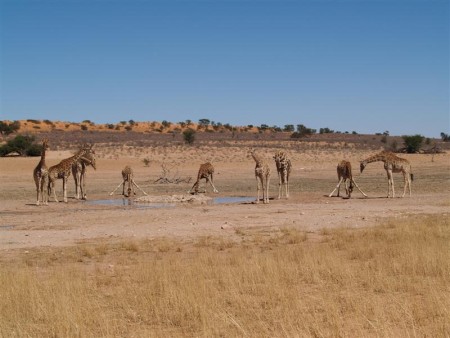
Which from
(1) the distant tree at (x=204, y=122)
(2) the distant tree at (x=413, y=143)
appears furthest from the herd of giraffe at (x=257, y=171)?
(1) the distant tree at (x=204, y=122)

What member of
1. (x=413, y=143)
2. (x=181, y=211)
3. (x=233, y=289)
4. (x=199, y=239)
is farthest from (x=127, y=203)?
(x=413, y=143)

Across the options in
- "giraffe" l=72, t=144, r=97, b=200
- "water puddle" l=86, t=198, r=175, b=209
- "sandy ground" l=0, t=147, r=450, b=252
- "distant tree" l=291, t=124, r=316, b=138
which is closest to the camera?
"sandy ground" l=0, t=147, r=450, b=252

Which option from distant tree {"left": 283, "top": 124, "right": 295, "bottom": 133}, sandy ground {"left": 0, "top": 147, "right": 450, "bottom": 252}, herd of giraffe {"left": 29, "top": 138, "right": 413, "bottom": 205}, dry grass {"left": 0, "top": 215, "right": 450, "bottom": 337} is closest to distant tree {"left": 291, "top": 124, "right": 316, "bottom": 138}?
distant tree {"left": 283, "top": 124, "right": 295, "bottom": 133}

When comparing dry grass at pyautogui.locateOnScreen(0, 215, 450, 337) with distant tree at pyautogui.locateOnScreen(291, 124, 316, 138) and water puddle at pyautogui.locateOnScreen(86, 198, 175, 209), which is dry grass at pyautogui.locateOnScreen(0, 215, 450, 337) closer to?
water puddle at pyautogui.locateOnScreen(86, 198, 175, 209)

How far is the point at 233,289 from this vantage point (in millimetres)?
11141

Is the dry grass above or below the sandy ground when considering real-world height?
above

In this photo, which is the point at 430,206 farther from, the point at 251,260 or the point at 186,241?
the point at 251,260

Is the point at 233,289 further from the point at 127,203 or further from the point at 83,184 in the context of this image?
the point at 83,184

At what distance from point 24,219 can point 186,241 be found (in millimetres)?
8375

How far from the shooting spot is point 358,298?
1048 centimetres

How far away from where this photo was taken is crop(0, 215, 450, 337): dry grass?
8.89 m

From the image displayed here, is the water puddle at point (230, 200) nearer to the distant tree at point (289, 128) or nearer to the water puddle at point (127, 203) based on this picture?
the water puddle at point (127, 203)

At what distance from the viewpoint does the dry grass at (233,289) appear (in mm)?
8891

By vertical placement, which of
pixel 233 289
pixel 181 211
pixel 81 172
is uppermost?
pixel 81 172
